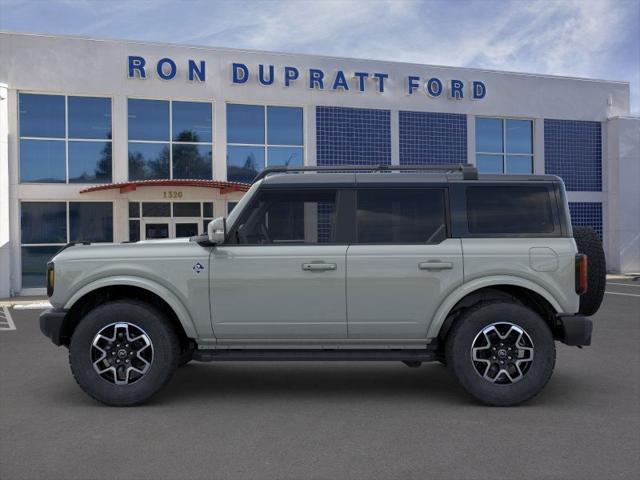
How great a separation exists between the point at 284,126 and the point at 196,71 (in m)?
3.37

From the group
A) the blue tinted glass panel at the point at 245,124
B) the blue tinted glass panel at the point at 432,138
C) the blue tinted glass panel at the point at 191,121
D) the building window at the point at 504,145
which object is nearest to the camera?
the blue tinted glass panel at the point at 191,121

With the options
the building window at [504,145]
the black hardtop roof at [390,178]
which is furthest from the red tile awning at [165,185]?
the black hardtop roof at [390,178]

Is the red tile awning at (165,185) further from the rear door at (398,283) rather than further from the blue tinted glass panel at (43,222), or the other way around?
the rear door at (398,283)

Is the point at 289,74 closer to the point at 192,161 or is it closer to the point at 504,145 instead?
the point at 192,161

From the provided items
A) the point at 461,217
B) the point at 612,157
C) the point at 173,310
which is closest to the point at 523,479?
the point at 461,217

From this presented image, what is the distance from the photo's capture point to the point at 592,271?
5758 millimetres

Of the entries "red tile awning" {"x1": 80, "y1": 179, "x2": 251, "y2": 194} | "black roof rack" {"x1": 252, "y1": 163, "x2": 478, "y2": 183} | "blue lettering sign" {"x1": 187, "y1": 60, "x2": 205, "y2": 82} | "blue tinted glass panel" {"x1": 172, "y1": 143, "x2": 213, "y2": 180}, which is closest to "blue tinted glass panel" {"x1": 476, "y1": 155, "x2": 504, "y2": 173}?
"red tile awning" {"x1": 80, "y1": 179, "x2": 251, "y2": 194}

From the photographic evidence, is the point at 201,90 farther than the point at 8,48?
Yes

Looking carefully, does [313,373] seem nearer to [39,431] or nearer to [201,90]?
[39,431]

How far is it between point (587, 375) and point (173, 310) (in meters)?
4.46

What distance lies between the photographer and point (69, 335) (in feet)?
18.9

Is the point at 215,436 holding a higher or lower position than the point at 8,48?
lower

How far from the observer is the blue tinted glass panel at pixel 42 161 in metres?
18.5

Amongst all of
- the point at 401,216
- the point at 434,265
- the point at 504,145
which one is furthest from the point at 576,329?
the point at 504,145
